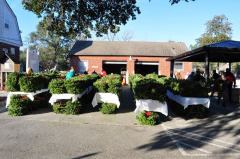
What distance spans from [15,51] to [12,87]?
21390 millimetres

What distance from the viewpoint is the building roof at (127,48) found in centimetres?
2503

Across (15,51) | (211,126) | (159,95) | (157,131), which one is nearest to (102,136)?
(157,131)

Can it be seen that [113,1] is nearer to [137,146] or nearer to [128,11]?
[128,11]

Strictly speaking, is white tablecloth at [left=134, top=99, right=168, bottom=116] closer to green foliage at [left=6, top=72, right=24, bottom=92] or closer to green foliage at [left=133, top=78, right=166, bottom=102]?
green foliage at [left=133, top=78, right=166, bottom=102]

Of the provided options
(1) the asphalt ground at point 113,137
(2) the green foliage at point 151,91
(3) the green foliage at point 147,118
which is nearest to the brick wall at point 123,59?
(1) the asphalt ground at point 113,137

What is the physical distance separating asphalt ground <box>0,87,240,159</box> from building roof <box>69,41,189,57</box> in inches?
747

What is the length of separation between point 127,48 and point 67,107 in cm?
2098

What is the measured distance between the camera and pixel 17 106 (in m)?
6.75

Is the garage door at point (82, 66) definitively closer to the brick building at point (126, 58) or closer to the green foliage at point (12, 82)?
the brick building at point (126, 58)

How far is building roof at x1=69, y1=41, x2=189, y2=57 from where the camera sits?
82.1 feet

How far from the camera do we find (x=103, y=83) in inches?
287

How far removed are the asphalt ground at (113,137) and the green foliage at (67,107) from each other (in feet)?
0.86

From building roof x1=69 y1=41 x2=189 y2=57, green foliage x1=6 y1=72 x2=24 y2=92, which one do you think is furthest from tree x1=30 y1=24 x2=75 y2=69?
green foliage x1=6 y1=72 x2=24 y2=92

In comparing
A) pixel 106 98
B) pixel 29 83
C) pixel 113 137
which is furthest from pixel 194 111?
pixel 29 83
